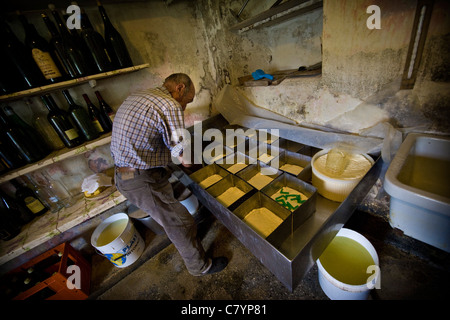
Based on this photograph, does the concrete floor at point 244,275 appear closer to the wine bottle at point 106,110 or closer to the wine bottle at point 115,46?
the wine bottle at point 106,110

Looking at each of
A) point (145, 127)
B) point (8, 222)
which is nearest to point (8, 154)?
point (8, 222)

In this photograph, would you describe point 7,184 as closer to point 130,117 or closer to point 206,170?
point 130,117

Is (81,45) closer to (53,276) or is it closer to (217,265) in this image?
(53,276)

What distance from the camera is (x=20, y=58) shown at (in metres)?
1.51

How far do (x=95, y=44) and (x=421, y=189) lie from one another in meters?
2.97

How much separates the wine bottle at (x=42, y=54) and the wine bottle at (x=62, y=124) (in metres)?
0.29

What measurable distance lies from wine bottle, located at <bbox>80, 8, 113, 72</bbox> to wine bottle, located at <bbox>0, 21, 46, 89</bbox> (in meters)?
0.49

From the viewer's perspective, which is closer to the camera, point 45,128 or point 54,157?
point 54,157

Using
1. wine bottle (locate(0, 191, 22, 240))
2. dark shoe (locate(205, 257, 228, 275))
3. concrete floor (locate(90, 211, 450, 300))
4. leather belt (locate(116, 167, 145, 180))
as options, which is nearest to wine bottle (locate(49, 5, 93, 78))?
leather belt (locate(116, 167, 145, 180))

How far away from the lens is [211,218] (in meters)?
2.43

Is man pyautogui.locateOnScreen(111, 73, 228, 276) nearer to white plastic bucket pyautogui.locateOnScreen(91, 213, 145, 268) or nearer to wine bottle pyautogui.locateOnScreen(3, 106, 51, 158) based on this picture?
white plastic bucket pyautogui.locateOnScreen(91, 213, 145, 268)

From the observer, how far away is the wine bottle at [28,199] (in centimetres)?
181

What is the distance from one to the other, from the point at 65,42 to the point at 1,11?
0.45m
